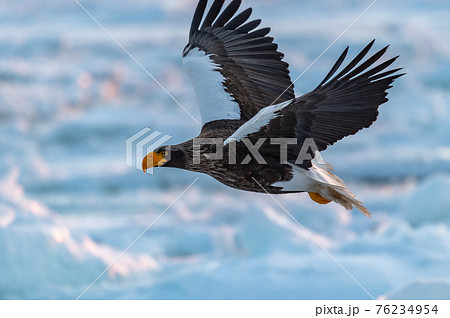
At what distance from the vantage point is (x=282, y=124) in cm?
422

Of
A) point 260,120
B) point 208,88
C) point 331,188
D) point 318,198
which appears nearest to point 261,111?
point 260,120

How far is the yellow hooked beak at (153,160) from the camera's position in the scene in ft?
16.2

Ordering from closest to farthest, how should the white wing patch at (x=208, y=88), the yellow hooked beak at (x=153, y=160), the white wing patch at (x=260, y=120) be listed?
the white wing patch at (x=260, y=120), the yellow hooked beak at (x=153, y=160), the white wing patch at (x=208, y=88)

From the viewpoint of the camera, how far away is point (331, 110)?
424cm

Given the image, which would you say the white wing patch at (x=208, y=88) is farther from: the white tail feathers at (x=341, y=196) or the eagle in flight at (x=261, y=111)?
the white tail feathers at (x=341, y=196)

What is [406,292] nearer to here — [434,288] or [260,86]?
[434,288]

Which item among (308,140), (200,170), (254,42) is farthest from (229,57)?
(308,140)

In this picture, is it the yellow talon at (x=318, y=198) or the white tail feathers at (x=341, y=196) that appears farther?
the yellow talon at (x=318, y=198)

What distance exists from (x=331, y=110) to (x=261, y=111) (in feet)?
1.33

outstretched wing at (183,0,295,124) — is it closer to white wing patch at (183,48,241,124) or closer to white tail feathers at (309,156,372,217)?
white wing patch at (183,48,241,124)

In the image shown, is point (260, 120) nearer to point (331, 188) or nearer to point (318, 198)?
point (331, 188)

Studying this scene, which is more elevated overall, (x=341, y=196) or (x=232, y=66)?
(x=232, y=66)

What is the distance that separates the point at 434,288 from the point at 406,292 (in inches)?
10.3

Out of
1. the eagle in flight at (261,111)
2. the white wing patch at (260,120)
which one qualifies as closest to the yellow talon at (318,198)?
the eagle in flight at (261,111)
